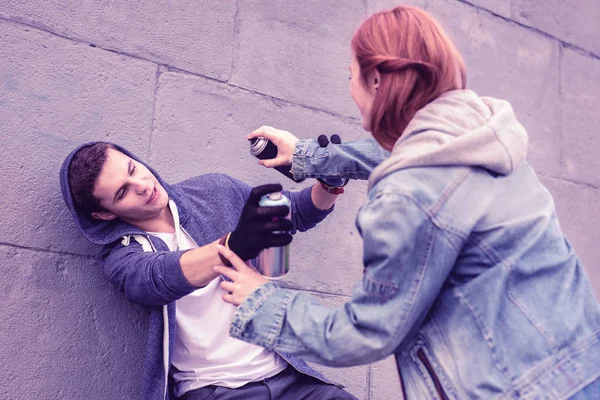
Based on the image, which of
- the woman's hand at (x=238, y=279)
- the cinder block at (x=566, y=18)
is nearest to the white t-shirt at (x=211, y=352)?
the woman's hand at (x=238, y=279)

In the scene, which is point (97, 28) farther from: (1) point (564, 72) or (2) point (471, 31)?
(1) point (564, 72)

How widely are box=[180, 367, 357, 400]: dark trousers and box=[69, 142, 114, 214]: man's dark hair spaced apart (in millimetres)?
749

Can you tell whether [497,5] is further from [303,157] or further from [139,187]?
[139,187]

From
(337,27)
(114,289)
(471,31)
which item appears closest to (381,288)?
(114,289)

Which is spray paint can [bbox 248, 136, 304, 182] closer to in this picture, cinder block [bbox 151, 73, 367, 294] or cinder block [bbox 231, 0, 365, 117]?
cinder block [bbox 151, 73, 367, 294]

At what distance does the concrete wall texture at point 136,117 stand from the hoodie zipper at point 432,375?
1.35 m

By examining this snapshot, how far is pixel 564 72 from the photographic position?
4043 millimetres

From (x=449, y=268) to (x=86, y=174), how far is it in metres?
1.37

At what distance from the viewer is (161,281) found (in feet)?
6.52

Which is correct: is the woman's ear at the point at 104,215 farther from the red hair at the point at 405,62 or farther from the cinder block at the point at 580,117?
the cinder block at the point at 580,117

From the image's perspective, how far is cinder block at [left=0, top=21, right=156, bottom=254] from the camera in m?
2.39

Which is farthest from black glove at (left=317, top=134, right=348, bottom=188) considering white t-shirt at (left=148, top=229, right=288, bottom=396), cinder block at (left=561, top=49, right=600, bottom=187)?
cinder block at (left=561, top=49, right=600, bottom=187)

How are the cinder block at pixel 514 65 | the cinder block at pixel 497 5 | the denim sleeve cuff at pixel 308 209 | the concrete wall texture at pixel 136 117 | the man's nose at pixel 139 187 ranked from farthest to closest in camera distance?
1. the cinder block at pixel 497 5
2. the cinder block at pixel 514 65
3. the denim sleeve cuff at pixel 308 209
4. the concrete wall texture at pixel 136 117
5. the man's nose at pixel 139 187

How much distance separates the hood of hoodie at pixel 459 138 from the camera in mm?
1401
